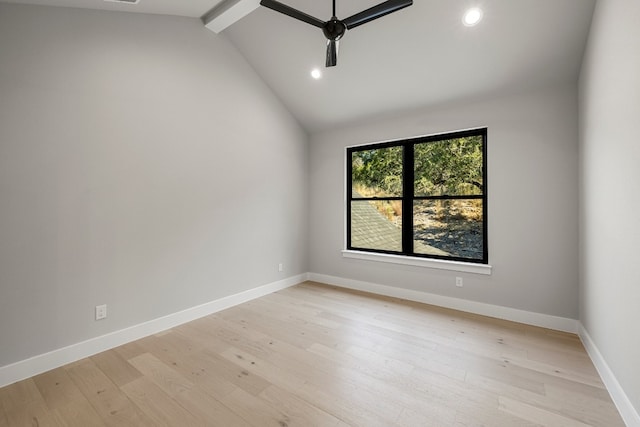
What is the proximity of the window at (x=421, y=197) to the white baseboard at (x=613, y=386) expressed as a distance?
1.20 metres

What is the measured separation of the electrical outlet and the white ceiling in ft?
7.96

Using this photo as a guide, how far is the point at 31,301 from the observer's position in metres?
2.17

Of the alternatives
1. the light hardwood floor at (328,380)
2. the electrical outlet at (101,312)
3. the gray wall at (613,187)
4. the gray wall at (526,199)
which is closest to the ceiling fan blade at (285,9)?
the gray wall at (613,187)

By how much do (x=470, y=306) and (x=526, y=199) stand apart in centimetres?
135

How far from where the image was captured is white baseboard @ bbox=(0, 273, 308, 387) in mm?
2100

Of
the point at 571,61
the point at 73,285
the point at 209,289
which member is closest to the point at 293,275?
the point at 209,289

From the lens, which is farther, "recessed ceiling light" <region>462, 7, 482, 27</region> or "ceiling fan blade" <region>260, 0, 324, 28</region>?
"recessed ceiling light" <region>462, 7, 482, 27</region>

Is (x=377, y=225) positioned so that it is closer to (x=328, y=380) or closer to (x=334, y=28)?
(x=328, y=380)

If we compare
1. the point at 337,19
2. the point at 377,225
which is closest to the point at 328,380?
the point at 377,225

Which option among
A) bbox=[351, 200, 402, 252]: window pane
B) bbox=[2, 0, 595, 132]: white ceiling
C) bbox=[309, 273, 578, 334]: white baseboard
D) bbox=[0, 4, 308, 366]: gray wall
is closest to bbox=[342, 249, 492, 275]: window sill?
bbox=[351, 200, 402, 252]: window pane

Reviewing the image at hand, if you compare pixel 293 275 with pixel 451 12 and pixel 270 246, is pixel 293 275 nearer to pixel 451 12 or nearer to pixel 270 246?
pixel 270 246

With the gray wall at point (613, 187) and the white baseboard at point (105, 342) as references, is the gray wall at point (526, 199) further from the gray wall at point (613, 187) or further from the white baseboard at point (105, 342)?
the white baseboard at point (105, 342)

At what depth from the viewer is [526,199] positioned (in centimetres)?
307

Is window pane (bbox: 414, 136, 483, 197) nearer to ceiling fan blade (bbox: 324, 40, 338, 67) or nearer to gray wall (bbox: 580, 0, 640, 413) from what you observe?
gray wall (bbox: 580, 0, 640, 413)
